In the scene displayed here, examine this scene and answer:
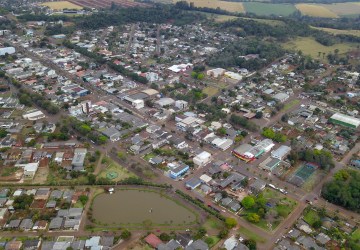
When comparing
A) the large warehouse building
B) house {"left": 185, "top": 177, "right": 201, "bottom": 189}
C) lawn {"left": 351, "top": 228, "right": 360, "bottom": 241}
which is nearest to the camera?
lawn {"left": 351, "top": 228, "right": 360, "bottom": 241}

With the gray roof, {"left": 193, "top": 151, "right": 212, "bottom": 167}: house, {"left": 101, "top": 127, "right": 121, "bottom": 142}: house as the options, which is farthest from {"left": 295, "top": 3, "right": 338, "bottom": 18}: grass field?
the gray roof

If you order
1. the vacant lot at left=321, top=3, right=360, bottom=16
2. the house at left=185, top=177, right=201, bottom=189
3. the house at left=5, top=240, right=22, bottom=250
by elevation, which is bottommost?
the house at left=5, top=240, right=22, bottom=250

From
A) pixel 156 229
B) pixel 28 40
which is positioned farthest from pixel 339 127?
pixel 28 40

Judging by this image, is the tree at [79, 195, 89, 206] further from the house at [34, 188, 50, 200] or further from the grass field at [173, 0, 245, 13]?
the grass field at [173, 0, 245, 13]

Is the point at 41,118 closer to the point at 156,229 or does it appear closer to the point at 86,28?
the point at 156,229

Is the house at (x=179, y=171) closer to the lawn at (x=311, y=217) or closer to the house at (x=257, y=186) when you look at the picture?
the house at (x=257, y=186)

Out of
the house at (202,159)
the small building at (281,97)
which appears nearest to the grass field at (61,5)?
the small building at (281,97)
